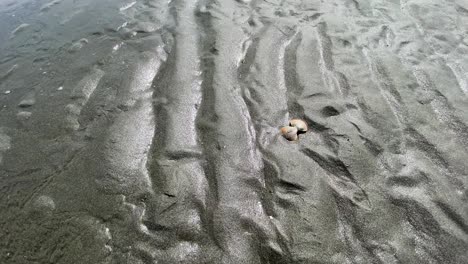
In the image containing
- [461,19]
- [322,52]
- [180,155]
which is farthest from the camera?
[461,19]

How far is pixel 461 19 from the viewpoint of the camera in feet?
12.7

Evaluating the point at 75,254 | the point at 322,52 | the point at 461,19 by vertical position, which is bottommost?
the point at 75,254

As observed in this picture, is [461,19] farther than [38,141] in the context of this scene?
Yes

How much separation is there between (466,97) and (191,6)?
3.40m

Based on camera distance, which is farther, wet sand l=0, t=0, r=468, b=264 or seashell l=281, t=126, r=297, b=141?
seashell l=281, t=126, r=297, b=141

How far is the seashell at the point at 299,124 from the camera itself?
2.58 meters

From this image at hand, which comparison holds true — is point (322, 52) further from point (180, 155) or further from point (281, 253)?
point (281, 253)

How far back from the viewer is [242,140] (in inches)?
99.9

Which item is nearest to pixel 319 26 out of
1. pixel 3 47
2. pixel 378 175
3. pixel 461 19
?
pixel 461 19

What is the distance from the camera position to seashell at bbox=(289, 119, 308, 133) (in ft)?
8.46

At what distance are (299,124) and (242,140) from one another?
18.7 inches

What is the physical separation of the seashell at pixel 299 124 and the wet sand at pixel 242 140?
0.09m

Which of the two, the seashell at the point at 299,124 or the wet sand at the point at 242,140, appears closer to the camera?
the wet sand at the point at 242,140

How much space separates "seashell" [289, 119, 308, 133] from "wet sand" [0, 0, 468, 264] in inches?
3.4
